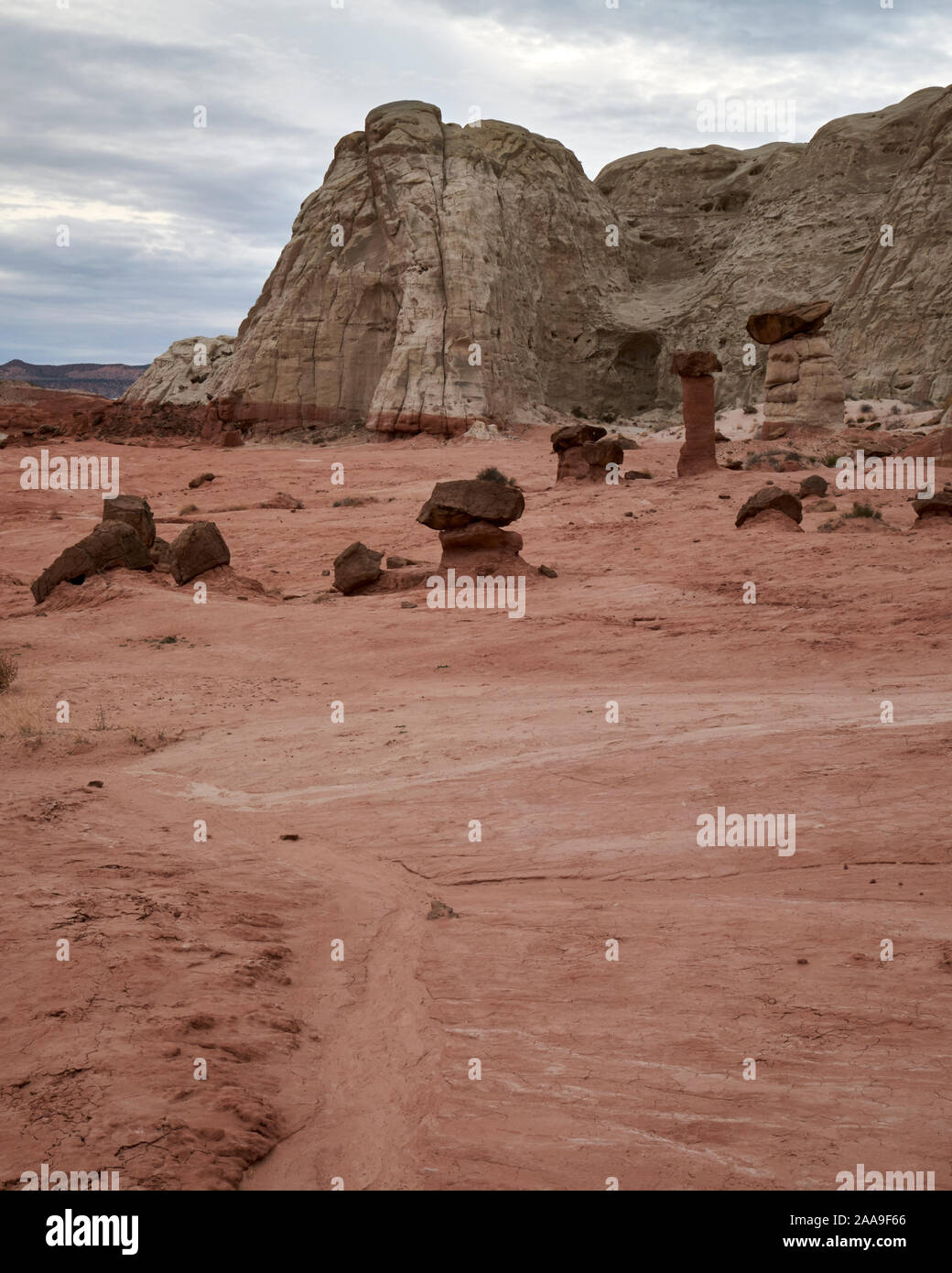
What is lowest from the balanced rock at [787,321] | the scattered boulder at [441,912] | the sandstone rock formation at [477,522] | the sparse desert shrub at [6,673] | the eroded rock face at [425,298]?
the scattered boulder at [441,912]

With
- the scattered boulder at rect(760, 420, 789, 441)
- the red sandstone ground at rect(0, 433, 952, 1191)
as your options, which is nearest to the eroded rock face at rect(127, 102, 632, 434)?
the scattered boulder at rect(760, 420, 789, 441)

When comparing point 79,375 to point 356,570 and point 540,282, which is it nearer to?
point 540,282

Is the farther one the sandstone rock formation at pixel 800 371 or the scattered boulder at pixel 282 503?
the sandstone rock formation at pixel 800 371

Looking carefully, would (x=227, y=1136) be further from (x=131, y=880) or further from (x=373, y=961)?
(x=131, y=880)

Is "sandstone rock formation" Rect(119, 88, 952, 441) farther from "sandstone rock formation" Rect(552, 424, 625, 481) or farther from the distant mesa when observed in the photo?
the distant mesa

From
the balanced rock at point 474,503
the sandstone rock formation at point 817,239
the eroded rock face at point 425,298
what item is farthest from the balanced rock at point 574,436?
the sandstone rock formation at point 817,239

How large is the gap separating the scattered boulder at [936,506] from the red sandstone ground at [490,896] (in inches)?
89.7

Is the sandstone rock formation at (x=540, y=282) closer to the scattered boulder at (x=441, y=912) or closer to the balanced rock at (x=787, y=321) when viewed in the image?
the balanced rock at (x=787, y=321)

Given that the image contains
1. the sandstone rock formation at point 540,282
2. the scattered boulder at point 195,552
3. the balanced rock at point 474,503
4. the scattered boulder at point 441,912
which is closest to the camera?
the scattered boulder at point 441,912

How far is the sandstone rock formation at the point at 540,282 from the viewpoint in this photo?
116ft

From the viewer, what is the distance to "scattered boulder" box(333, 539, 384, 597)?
15.0 metres

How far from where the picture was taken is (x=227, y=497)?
26.2 meters
